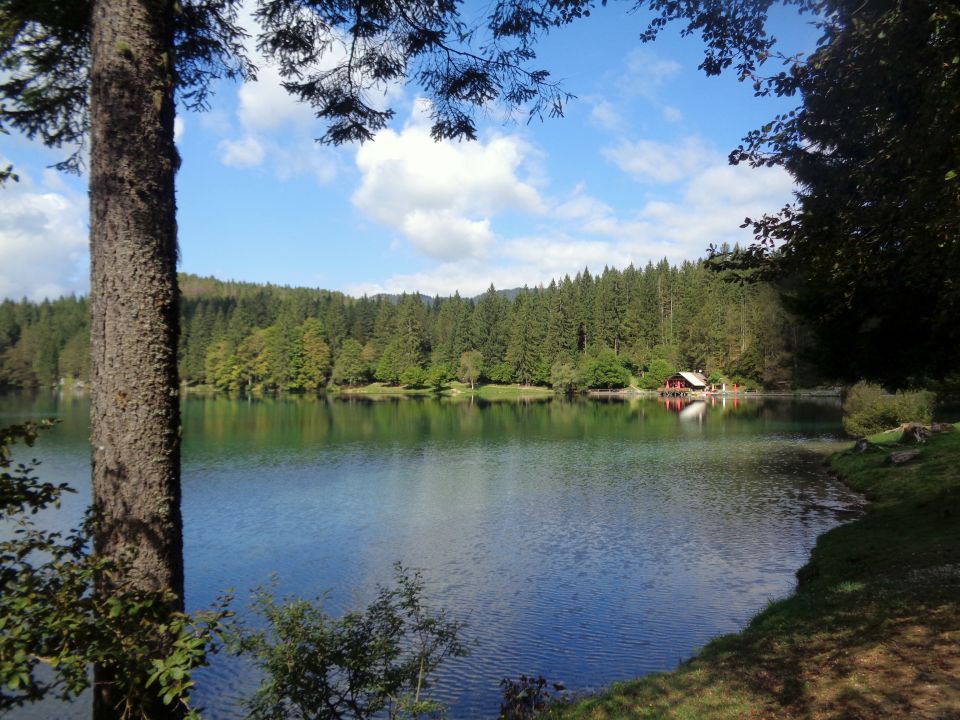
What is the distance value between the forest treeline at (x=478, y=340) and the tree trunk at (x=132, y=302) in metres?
85.0

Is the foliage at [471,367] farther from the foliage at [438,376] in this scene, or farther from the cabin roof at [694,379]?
the cabin roof at [694,379]

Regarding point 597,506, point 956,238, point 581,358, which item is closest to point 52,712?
point 956,238

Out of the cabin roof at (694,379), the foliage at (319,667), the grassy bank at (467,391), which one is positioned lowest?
the grassy bank at (467,391)

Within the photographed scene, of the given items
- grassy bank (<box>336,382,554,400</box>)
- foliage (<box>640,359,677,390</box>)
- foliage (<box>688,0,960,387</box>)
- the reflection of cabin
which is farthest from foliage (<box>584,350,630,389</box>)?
foliage (<box>688,0,960,387</box>)

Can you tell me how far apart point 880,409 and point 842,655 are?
1199 inches

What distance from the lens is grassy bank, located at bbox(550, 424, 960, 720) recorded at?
17.1 ft

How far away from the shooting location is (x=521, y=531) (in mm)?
17594

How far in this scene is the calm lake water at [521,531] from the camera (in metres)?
10.5

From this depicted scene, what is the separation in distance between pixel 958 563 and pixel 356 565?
11150 millimetres

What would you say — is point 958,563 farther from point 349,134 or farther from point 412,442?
point 412,442

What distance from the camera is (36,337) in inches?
4225

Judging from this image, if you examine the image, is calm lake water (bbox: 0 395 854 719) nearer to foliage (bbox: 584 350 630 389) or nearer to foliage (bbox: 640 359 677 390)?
foliage (bbox: 584 350 630 389)

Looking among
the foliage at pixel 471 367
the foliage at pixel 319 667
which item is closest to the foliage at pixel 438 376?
the foliage at pixel 471 367

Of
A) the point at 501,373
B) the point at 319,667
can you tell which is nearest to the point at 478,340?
the point at 501,373
